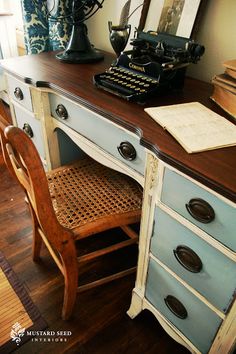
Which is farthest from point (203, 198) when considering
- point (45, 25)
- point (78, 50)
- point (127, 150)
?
point (45, 25)

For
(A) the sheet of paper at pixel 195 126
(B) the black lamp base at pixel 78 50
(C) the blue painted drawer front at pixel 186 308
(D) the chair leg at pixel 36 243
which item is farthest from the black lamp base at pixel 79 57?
(C) the blue painted drawer front at pixel 186 308

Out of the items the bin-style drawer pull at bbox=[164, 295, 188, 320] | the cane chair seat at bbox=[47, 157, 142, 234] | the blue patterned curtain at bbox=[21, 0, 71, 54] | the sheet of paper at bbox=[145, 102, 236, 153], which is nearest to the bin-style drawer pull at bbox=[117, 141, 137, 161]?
the sheet of paper at bbox=[145, 102, 236, 153]

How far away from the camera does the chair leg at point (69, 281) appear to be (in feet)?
3.44

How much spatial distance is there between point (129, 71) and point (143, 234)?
2.01 ft

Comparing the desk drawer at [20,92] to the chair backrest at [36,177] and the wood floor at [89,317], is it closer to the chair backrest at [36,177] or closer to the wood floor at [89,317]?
the wood floor at [89,317]

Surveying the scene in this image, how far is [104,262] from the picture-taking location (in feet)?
4.91

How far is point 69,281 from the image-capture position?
3.65ft

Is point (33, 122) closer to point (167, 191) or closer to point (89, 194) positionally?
point (89, 194)

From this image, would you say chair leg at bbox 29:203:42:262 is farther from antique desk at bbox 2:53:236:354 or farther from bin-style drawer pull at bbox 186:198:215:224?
bin-style drawer pull at bbox 186:198:215:224

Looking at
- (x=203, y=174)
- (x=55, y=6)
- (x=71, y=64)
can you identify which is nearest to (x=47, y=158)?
(x=71, y=64)

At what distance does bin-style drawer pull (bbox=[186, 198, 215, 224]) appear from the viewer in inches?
27.0

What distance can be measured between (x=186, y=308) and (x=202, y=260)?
25cm

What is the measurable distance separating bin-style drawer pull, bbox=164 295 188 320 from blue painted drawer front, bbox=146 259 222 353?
0.01m

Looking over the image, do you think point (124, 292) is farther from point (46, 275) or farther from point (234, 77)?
point (234, 77)
